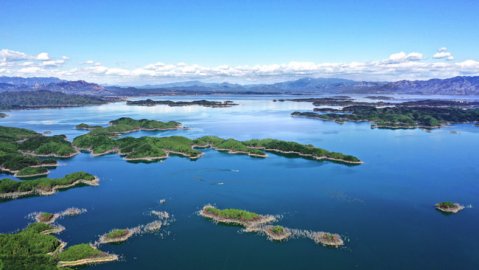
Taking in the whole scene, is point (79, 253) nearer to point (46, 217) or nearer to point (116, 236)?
point (116, 236)

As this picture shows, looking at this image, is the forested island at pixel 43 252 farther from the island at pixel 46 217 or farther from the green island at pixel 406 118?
the green island at pixel 406 118

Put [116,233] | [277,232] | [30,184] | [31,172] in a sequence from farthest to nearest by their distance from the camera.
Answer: [31,172] < [30,184] < [277,232] < [116,233]

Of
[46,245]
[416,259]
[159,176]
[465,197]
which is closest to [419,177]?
[465,197]

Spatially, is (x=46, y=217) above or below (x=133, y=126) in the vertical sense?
below

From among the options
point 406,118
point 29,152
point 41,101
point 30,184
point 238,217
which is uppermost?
point 41,101

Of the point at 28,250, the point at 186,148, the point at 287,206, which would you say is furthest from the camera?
the point at 186,148

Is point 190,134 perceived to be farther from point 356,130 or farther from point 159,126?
point 356,130

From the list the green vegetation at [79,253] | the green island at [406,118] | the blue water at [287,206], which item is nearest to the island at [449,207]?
the blue water at [287,206]

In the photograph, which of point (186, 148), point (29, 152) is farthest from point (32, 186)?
point (186, 148)
